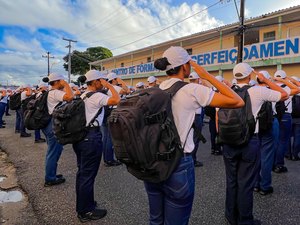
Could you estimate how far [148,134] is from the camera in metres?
1.75

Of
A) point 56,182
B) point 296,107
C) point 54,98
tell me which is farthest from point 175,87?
point 296,107

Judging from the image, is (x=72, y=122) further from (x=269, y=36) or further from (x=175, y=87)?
(x=269, y=36)

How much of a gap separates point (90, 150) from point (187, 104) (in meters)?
1.85

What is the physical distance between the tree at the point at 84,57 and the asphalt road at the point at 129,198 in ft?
155

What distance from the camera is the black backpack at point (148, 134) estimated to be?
5.71 feet

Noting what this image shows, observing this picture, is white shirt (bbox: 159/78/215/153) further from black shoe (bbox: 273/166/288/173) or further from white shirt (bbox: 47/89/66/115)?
black shoe (bbox: 273/166/288/173)

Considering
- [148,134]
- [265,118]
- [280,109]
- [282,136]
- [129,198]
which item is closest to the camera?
[148,134]

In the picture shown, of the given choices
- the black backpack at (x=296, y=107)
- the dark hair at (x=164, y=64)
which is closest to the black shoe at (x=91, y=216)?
the dark hair at (x=164, y=64)

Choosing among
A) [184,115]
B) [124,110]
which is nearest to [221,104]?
[184,115]

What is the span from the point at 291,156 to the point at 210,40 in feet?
50.1

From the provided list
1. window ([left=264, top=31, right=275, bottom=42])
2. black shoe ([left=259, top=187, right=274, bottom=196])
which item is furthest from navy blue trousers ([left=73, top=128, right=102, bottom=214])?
window ([left=264, top=31, right=275, bottom=42])

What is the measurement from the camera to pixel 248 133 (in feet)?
9.80

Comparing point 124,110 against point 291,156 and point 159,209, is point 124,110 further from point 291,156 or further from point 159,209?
point 291,156

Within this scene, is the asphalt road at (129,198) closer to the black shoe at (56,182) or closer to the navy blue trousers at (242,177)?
the black shoe at (56,182)
